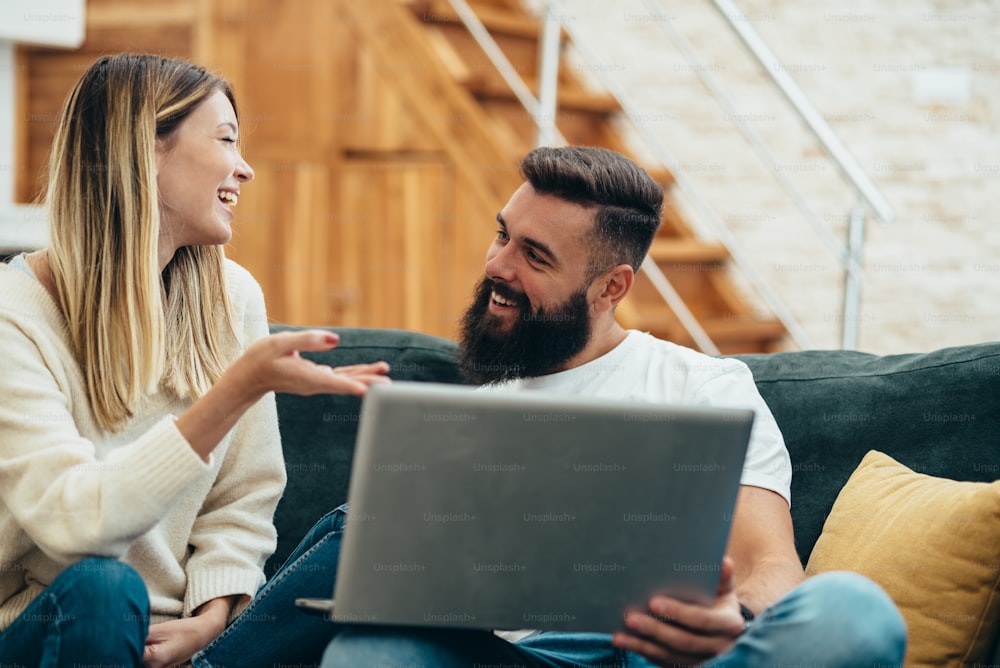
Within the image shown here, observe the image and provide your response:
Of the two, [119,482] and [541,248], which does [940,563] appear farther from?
[119,482]

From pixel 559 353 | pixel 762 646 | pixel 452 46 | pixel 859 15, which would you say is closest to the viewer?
pixel 762 646

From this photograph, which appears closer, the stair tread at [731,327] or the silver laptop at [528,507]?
the silver laptop at [528,507]

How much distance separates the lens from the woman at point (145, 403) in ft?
4.40

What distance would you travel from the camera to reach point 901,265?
158 inches

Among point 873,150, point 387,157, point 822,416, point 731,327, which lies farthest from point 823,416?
point 873,150

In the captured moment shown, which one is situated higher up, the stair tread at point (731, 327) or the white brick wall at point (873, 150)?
the white brick wall at point (873, 150)

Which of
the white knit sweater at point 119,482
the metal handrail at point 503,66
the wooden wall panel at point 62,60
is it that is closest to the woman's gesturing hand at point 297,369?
the white knit sweater at point 119,482

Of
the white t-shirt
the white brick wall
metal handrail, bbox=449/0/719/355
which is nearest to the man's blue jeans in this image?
the white t-shirt

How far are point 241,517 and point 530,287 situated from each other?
1.93 ft

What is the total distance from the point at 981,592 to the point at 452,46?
8.90 feet

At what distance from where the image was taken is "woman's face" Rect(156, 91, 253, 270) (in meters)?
1.66

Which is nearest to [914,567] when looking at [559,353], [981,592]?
[981,592]

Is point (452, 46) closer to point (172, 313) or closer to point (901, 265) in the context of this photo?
point (901, 265)

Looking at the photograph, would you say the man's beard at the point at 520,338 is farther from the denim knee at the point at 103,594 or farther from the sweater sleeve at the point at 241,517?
the denim knee at the point at 103,594
